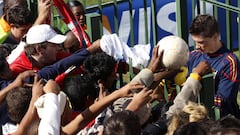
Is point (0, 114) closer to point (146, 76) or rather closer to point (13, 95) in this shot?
point (13, 95)

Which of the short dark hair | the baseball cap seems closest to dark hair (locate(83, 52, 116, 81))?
the baseball cap

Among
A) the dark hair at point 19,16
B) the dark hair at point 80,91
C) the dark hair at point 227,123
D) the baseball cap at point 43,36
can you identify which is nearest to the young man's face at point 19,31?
the dark hair at point 19,16

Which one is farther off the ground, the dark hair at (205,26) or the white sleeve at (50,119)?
the dark hair at (205,26)

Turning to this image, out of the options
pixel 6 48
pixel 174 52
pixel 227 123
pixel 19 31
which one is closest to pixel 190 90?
pixel 174 52

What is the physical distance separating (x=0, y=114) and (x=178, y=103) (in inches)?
57.1

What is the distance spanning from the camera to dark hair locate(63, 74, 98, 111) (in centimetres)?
646

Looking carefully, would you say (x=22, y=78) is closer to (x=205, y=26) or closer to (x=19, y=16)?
(x=19, y=16)

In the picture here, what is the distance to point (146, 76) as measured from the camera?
6.11 meters

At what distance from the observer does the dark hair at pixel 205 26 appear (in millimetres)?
6730

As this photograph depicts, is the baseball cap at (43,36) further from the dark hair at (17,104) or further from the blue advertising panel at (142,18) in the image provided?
the blue advertising panel at (142,18)

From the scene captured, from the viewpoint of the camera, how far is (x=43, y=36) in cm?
682

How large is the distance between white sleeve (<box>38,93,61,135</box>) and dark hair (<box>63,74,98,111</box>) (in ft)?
2.18

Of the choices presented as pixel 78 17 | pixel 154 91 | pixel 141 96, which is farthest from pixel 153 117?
pixel 78 17

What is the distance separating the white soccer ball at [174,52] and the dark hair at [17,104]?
1.09m
